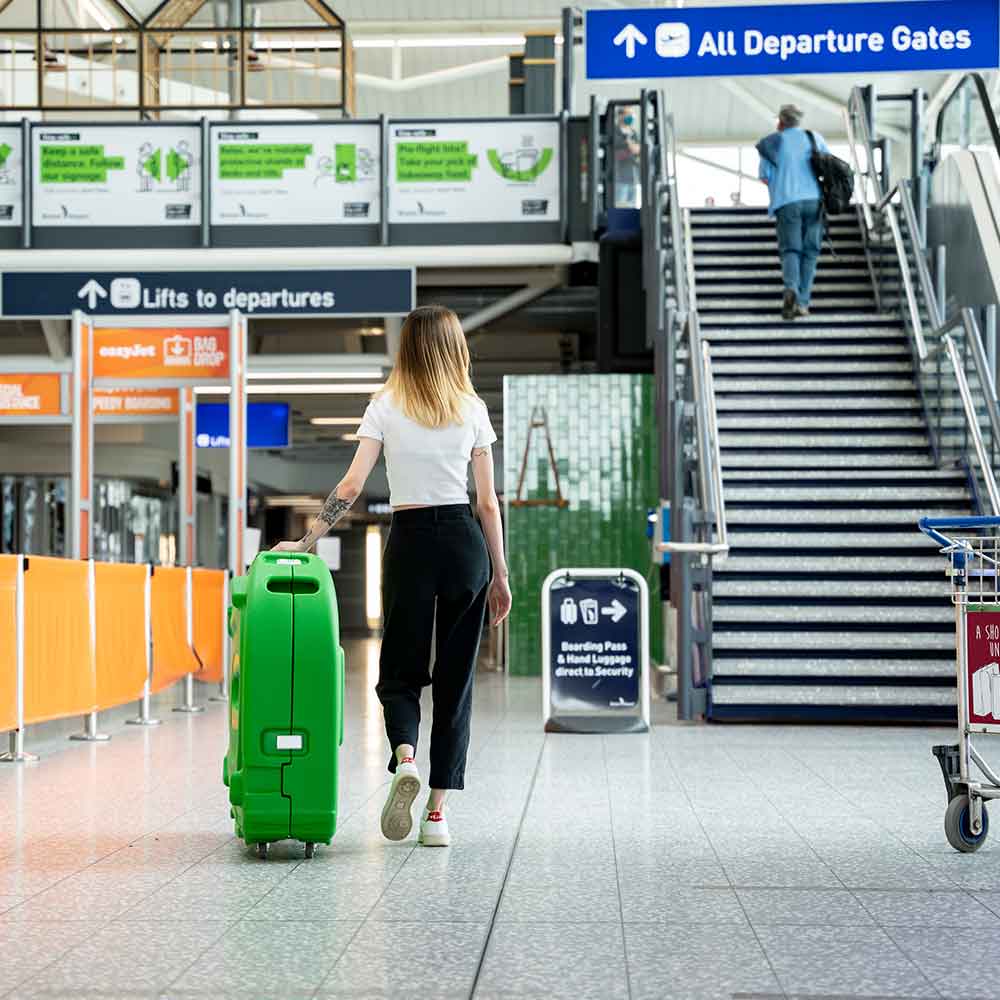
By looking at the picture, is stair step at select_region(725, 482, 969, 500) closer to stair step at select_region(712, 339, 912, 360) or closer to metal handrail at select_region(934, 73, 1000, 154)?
stair step at select_region(712, 339, 912, 360)

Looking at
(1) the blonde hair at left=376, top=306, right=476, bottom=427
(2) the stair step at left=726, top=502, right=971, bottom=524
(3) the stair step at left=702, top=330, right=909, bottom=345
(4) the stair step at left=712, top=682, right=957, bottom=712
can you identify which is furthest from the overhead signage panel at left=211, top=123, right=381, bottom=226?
(1) the blonde hair at left=376, top=306, right=476, bottom=427

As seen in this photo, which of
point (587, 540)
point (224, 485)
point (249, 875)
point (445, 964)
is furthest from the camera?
point (224, 485)

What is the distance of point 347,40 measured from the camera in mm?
16328

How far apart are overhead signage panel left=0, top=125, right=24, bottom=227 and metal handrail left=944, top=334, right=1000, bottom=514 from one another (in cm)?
882

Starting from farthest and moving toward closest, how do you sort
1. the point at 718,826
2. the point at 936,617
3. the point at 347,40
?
the point at 347,40 < the point at 936,617 < the point at 718,826

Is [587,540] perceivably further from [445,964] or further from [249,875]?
[445,964]

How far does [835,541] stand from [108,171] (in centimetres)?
834

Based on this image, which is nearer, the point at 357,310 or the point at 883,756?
the point at 883,756

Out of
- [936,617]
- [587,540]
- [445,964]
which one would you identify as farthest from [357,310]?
[445,964]

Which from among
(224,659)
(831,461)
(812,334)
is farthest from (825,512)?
(224,659)

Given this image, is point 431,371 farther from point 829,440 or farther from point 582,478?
point 582,478

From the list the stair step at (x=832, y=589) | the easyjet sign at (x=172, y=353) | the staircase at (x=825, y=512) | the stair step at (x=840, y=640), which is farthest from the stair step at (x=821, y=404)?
the easyjet sign at (x=172, y=353)

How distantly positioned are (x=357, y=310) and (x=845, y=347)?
4658 mm

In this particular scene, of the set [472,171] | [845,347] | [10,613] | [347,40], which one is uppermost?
[347,40]
